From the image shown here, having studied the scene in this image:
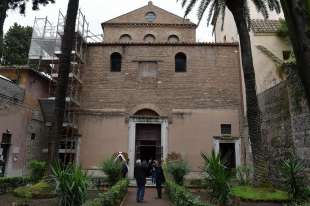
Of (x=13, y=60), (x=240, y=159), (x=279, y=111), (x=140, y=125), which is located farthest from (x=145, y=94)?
(x=13, y=60)

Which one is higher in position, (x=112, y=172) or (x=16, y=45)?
(x=16, y=45)

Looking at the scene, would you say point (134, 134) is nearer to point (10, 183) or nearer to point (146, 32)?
point (10, 183)

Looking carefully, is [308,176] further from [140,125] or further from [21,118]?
[21,118]

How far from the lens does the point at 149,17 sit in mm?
31062

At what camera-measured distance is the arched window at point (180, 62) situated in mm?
22328

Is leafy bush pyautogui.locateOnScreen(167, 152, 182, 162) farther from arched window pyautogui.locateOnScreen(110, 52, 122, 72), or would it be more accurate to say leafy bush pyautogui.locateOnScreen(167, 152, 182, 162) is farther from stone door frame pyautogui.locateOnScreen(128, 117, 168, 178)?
arched window pyautogui.locateOnScreen(110, 52, 122, 72)

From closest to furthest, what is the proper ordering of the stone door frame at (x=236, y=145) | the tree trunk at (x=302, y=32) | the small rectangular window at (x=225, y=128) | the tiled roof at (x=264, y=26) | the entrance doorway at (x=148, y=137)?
the tree trunk at (x=302, y=32)
the tiled roof at (x=264, y=26)
the stone door frame at (x=236, y=145)
the small rectangular window at (x=225, y=128)
the entrance doorway at (x=148, y=137)

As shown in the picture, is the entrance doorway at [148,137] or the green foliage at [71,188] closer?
the green foliage at [71,188]

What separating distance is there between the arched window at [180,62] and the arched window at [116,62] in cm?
380

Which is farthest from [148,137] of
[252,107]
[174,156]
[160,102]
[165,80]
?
[252,107]

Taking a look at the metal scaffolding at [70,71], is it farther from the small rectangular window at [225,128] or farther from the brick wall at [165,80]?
the small rectangular window at [225,128]

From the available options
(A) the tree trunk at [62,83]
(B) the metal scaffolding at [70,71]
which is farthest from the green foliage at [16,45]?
(A) the tree trunk at [62,83]

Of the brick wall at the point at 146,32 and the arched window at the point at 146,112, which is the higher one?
the brick wall at the point at 146,32

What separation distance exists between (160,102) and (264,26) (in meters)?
8.01
